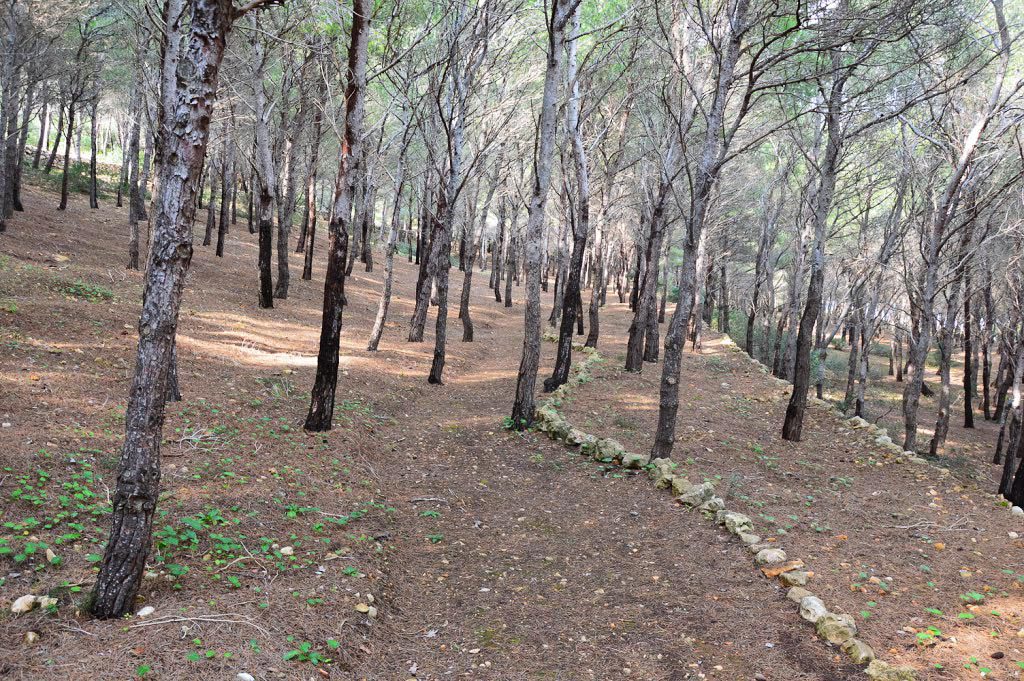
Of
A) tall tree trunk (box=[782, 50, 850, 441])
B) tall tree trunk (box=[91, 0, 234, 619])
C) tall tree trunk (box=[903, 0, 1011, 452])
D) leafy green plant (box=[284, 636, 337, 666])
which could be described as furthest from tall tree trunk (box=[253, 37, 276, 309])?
tall tree trunk (box=[903, 0, 1011, 452])

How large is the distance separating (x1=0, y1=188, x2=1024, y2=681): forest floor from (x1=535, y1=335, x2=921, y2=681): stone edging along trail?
128 mm

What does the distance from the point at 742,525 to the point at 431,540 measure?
3.09m

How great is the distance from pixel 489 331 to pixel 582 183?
832cm

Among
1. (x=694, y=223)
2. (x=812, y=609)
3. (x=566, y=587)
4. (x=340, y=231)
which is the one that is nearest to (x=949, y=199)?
(x=694, y=223)

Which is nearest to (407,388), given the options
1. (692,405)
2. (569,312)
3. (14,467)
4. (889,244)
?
(569,312)

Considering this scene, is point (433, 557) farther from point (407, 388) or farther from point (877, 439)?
point (877, 439)

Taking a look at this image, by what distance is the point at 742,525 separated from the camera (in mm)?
5938

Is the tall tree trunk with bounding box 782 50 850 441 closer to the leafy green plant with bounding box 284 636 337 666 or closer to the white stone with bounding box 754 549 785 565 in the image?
the white stone with bounding box 754 549 785 565

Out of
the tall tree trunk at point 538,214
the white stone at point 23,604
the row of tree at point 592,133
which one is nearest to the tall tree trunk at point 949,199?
the row of tree at point 592,133

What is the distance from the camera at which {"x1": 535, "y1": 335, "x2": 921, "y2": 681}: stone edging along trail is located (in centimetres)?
401

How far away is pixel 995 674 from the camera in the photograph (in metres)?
3.67

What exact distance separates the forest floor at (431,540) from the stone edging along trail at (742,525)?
13 centimetres

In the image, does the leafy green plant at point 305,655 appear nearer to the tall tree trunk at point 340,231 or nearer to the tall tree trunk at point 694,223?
the tall tree trunk at point 340,231

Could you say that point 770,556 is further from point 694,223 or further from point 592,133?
point 592,133
